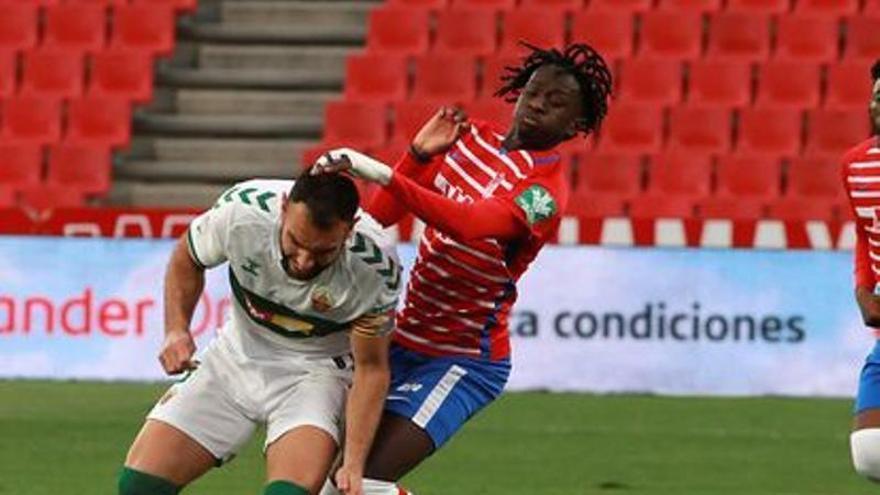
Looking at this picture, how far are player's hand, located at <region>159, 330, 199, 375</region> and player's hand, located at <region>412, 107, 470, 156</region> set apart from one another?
3.42 feet

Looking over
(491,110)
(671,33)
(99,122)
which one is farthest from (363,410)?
(99,122)

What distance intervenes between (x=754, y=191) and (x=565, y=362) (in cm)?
381

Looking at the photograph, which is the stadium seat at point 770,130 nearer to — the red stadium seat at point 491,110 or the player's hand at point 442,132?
the red stadium seat at point 491,110

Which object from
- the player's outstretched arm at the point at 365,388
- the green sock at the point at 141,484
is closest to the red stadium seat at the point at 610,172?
the player's outstretched arm at the point at 365,388

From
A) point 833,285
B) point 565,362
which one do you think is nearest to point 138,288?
point 565,362

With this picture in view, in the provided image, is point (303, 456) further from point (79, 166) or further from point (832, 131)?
point (79, 166)

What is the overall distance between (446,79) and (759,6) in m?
2.61

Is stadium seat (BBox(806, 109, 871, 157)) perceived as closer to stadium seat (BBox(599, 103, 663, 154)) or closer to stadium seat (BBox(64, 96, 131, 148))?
stadium seat (BBox(599, 103, 663, 154))

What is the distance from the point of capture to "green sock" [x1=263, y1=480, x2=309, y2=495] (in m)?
7.83

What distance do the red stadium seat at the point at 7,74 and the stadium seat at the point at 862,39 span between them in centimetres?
675

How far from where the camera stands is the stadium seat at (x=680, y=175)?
64.6 ft

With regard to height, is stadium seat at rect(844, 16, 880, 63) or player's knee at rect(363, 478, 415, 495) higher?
player's knee at rect(363, 478, 415, 495)

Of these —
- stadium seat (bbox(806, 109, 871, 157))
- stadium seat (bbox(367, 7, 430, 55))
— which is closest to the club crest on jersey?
stadium seat (bbox(806, 109, 871, 157))

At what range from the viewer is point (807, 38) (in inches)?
824
